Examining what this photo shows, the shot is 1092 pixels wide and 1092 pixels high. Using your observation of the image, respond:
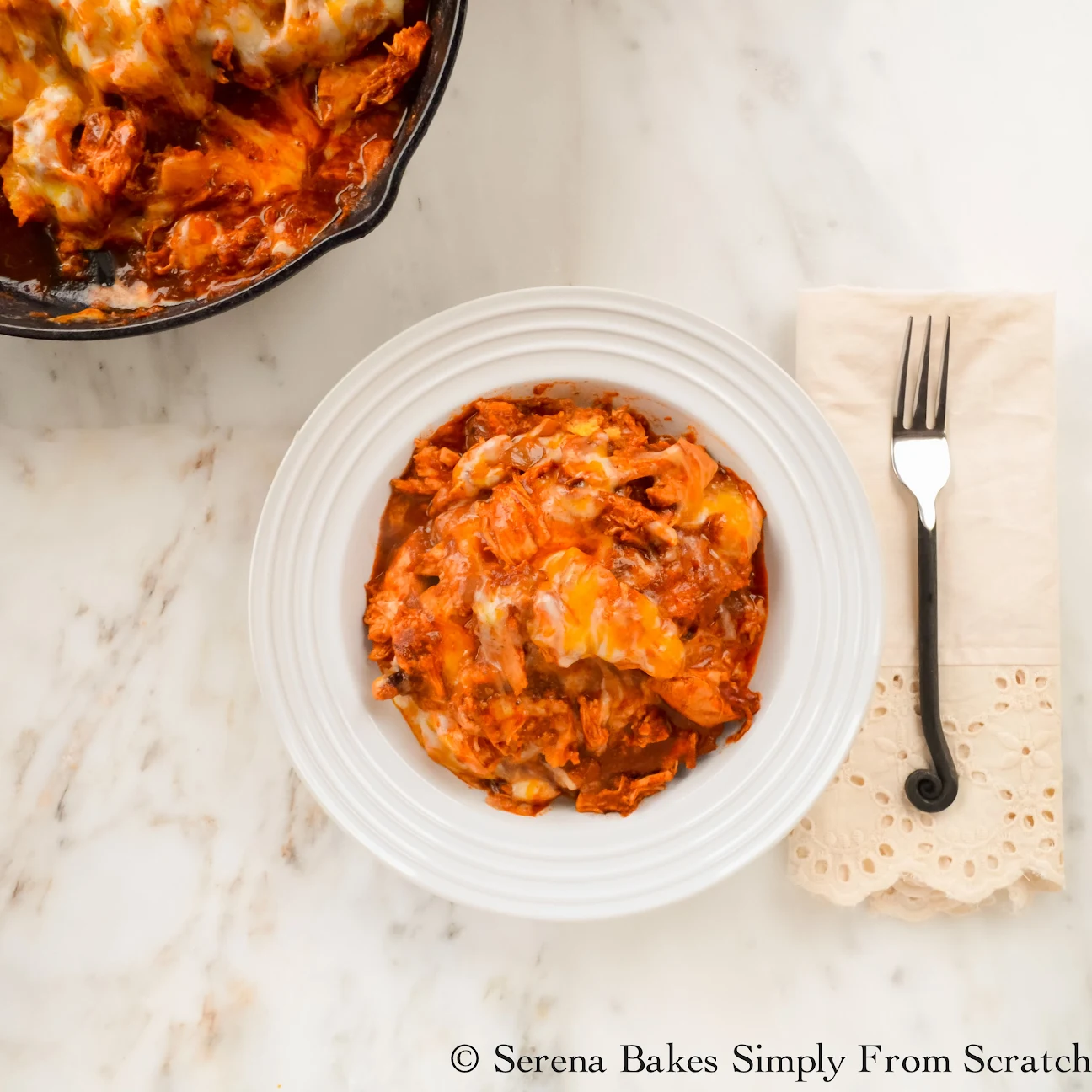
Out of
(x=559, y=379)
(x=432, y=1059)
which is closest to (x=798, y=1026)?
(x=432, y=1059)

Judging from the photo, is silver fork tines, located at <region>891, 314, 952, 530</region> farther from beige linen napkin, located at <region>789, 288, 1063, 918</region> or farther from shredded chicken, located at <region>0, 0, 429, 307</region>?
shredded chicken, located at <region>0, 0, 429, 307</region>

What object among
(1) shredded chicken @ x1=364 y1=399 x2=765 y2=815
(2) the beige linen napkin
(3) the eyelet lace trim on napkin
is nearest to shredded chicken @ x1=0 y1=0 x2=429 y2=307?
(1) shredded chicken @ x1=364 y1=399 x2=765 y2=815

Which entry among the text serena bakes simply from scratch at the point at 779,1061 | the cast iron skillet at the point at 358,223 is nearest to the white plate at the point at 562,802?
the cast iron skillet at the point at 358,223

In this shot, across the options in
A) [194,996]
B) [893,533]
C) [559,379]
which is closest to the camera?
[559,379]

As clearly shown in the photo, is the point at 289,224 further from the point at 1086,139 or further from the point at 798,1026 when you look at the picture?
the point at 798,1026

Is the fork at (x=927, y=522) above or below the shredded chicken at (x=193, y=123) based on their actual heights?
below

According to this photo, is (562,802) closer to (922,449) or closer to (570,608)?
(570,608)

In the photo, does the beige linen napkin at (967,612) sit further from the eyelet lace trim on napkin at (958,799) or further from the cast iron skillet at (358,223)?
the cast iron skillet at (358,223)
